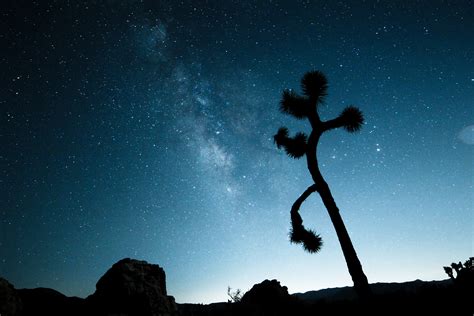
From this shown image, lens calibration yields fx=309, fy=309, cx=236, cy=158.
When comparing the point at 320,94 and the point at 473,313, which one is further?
the point at 320,94

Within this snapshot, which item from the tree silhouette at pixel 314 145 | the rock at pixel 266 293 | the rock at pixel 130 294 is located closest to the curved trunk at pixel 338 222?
the tree silhouette at pixel 314 145

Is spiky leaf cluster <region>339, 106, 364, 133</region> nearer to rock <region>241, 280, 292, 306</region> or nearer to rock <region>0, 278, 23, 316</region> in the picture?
rock <region>241, 280, 292, 306</region>

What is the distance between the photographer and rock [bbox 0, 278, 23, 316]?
723 centimetres

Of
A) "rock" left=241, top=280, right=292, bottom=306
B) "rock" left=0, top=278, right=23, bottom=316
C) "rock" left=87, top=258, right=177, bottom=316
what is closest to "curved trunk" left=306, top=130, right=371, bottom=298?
"rock" left=87, top=258, right=177, bottom=316

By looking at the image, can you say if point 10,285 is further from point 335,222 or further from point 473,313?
point 473,313

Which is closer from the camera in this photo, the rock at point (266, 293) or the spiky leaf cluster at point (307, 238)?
the spiky leaf cluster at point (307, 238)

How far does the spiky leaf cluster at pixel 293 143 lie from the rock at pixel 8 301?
9.05 meters

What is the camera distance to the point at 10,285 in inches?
313

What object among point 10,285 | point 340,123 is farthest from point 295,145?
point 10,285

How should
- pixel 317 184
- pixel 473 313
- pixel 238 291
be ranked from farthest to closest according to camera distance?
pixel 238 291 < pixel 317 184 < pixel 473 313

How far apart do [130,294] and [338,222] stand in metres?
6.05

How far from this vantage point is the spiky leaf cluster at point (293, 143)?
11.0 metres

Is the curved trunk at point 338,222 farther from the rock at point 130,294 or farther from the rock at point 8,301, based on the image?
the rock at point 8,301

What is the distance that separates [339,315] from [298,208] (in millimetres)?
3438
